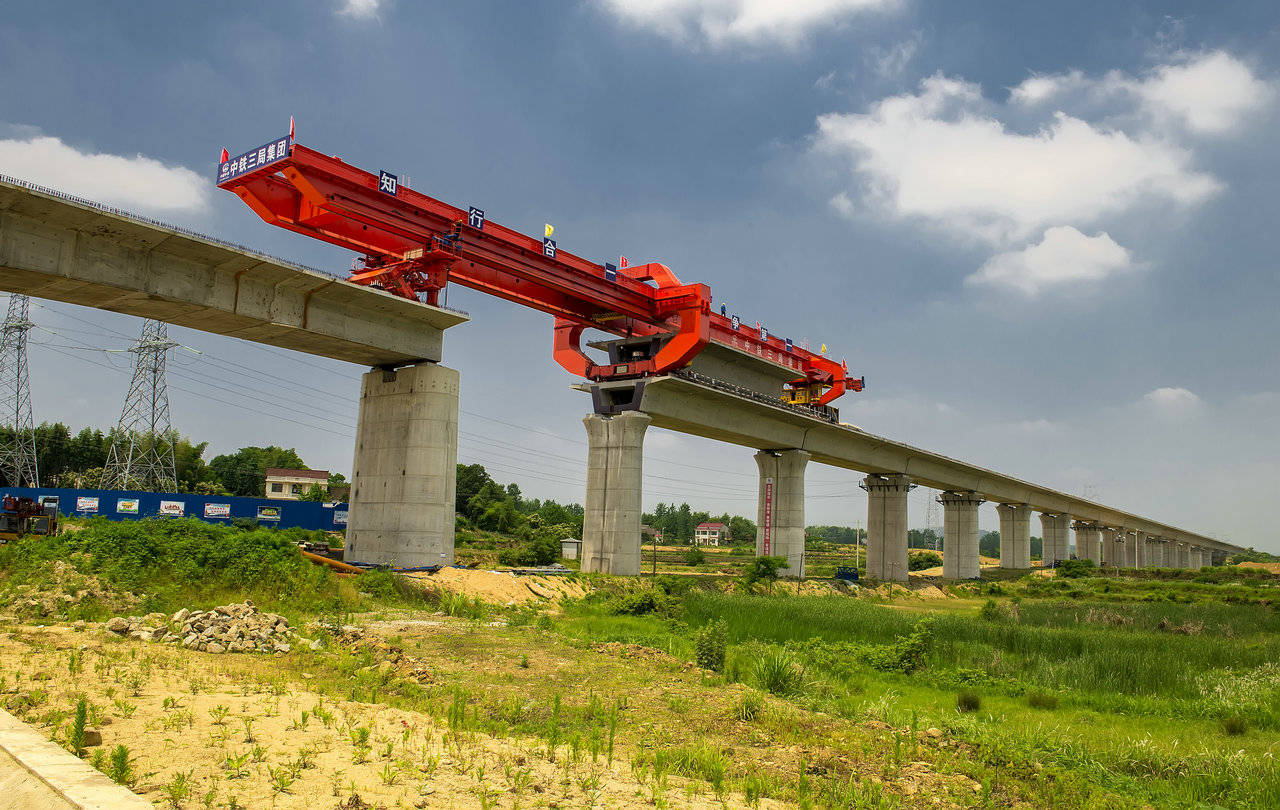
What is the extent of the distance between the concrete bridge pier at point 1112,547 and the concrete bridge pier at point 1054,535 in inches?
969

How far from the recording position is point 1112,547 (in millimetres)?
123875

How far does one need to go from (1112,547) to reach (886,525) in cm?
7507

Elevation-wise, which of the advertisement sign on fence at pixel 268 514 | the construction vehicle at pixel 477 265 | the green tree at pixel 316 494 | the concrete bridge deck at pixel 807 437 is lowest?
the advertisement sign on fence at pixel 268 514

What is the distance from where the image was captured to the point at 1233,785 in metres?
10.1

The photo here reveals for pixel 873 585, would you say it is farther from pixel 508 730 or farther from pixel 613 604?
pixel 508 730

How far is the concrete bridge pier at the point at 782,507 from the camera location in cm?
5431

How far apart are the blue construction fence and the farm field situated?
2358 centimetres

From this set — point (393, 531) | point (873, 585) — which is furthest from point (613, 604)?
point (873, 585)

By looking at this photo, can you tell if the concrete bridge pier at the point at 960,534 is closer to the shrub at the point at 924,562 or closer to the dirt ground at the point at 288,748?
the shrub at the point at 924,562

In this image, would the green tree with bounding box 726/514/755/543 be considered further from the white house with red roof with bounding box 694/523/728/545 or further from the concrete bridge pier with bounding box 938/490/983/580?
the concrete bridge pier with bounding box 938/490/983/580

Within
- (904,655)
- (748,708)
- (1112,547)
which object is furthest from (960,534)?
(748,708)

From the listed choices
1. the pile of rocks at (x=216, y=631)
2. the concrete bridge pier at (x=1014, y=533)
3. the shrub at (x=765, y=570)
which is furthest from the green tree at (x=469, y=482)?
the pile of rocks at (x=216, y=631)

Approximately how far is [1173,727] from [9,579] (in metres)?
26.3

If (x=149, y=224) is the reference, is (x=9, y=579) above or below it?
below
